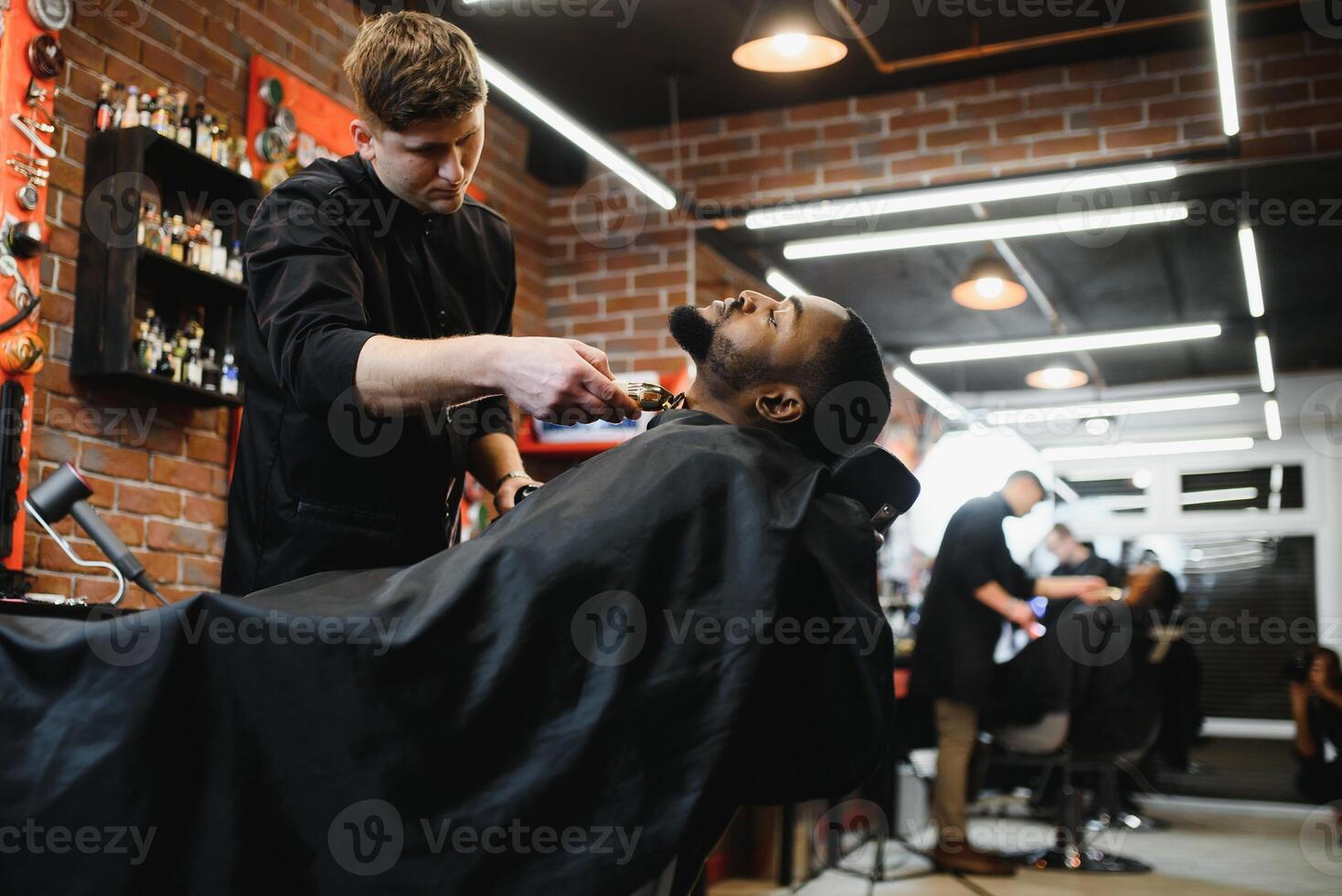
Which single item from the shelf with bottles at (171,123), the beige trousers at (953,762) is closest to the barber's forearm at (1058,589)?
the beige trousers at (953,762)

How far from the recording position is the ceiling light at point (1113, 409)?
29.4 ft

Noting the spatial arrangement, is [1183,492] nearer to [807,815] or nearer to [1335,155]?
[1335,155]

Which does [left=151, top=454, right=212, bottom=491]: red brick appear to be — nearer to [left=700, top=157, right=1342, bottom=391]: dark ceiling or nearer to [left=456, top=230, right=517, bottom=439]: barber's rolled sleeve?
[left=456, top=230, right=517, bottom=439]: barber's rolled sleeve

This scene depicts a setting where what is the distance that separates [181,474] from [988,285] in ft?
11.9

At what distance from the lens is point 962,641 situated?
15.3 ft

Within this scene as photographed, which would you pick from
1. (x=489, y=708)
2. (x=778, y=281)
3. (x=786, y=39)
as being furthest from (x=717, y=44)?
(x=489, y=708)

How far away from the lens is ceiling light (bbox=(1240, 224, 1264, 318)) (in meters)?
5.52

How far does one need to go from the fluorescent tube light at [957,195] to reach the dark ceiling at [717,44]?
616 millimetres

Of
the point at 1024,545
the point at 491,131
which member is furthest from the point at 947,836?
the point at 1024,545

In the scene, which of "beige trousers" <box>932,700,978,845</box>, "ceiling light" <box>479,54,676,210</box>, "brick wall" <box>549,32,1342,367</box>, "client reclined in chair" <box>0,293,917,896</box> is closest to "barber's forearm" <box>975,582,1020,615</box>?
"beige trousers" <box>932,700,978,845</box>

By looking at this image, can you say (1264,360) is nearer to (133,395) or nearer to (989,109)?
(989,109)

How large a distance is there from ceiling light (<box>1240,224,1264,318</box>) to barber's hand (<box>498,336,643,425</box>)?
5028 millimetres

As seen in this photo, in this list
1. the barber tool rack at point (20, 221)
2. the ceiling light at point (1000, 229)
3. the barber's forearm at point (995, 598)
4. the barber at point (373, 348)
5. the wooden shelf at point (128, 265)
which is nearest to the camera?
the barber at point (373, 348)

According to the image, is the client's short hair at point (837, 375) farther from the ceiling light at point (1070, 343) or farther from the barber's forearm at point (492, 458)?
the ceiling light at point (1070, 343)
